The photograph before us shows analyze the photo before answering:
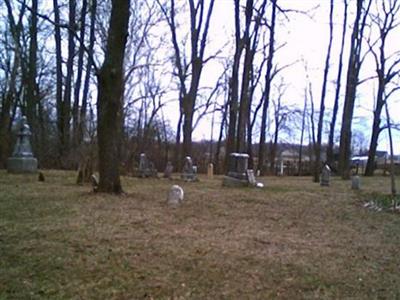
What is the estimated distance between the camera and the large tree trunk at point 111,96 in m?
10.5

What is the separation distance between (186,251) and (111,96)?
17.3 feet

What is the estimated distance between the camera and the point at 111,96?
34.3 ft

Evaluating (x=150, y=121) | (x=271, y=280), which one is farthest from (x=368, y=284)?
(x=150, y=121)

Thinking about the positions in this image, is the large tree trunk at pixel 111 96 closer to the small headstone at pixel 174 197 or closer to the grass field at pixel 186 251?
the grass field at pixel 186 251

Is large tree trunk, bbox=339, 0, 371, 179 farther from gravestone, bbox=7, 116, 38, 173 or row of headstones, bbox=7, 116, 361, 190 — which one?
gravestone, bbox=7, 116, 38, 173

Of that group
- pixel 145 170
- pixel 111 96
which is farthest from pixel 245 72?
pixel 111 96

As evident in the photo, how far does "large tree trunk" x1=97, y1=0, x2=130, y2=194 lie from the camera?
34.4 ft

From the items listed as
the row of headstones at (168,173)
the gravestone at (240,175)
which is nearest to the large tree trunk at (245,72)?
the row of headstones at (168,173)

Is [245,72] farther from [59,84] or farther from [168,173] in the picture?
[59,84]

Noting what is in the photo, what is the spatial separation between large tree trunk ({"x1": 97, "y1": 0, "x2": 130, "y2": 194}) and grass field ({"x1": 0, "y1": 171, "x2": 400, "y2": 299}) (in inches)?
26.5

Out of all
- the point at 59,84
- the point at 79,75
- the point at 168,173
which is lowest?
the point at 168,173

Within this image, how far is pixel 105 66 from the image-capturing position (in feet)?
34.4

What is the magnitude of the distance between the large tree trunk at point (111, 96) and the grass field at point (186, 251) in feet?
2.21

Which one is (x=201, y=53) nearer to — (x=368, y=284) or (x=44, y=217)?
(x=44, y=217)
